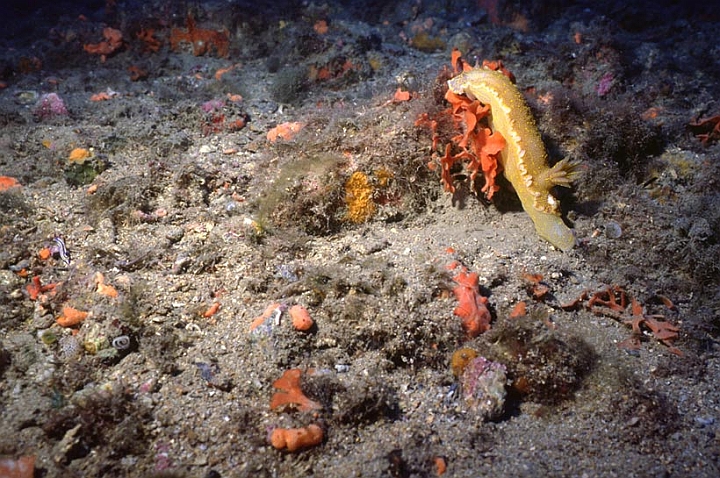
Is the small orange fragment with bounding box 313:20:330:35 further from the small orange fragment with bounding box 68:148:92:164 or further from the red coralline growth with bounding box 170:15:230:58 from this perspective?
the small orange fragment with bounding box 68:148:92:164

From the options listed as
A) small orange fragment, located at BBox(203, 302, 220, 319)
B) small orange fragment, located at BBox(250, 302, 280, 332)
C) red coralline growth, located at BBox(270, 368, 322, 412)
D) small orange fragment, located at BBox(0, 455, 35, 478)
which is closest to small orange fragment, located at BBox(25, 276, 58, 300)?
small orange fragment, located at BBox(203, 302, 220, 319)

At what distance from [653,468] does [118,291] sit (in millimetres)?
4115

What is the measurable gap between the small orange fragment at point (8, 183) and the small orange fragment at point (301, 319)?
375 cm

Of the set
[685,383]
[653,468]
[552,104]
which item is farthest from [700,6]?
[653,468]

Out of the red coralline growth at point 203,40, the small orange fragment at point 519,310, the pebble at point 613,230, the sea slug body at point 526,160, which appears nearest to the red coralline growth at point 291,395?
the small orange fragment at point 519,310

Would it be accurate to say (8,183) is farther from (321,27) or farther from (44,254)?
(321,27)

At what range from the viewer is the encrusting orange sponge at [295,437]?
9.47ft

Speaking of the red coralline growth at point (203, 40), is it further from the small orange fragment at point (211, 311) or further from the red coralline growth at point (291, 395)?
the red coralline growth at point (291, 395)

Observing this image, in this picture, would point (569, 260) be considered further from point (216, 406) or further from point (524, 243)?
point (216, 406)

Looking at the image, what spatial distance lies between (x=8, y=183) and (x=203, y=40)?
5455 millimetres

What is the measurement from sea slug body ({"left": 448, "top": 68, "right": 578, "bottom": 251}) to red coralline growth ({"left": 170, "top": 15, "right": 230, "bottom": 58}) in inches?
265

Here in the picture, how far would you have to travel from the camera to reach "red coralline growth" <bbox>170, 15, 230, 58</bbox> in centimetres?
922

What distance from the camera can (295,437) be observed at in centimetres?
290

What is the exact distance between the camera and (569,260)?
13.7 ft
